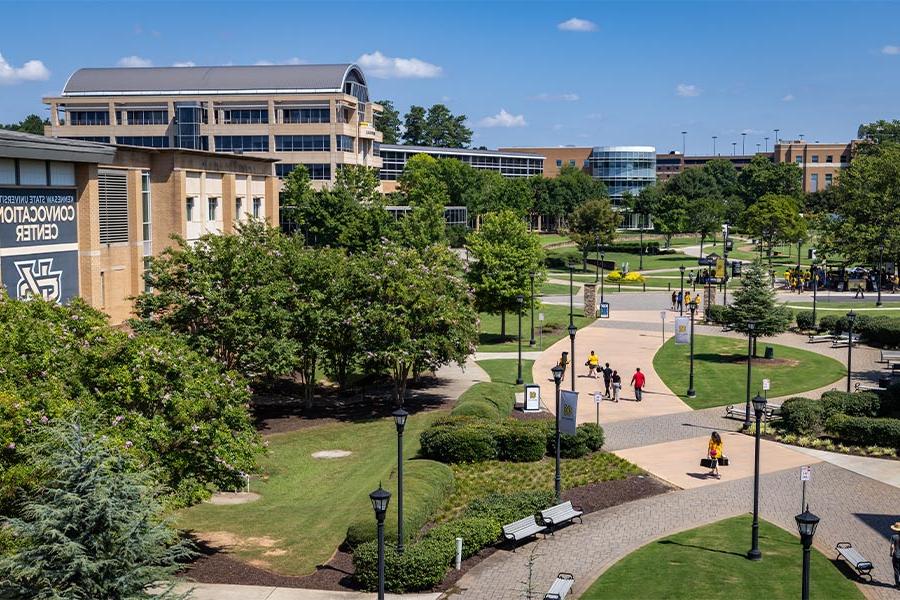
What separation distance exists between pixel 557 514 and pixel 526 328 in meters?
39.3

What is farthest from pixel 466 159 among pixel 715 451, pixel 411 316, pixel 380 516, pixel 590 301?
pixel 380 516

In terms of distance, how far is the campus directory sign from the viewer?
118 ft

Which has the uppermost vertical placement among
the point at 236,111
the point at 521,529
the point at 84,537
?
the point at 236,111

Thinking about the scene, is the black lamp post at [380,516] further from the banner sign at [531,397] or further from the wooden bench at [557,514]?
the banner sign at [531,397]

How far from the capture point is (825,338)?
5906 centimetres

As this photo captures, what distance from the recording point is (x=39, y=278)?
37.9m

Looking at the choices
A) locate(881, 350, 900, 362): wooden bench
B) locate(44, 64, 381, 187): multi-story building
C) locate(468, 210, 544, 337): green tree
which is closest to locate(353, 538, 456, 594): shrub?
locate(881, 350, 900, 362): wooden bench

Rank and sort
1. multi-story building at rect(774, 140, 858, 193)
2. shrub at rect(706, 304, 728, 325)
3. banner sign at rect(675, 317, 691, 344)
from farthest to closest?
multi-story building at rect(774, 140, 858, 193)
shrub at rect(706, 304, 728, 325)
banner sign at rect(675, 317, 691, 344)

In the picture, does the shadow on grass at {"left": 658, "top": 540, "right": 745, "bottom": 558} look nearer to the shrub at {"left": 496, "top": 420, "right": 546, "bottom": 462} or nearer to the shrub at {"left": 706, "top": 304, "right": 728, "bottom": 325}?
the shrub at {"left": 496, "top": 420, "right": 546, "bottom": 462}

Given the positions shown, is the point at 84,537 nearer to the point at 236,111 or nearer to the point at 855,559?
the point at 855,559

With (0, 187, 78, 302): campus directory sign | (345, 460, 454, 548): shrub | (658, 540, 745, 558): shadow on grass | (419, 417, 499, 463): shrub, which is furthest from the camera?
(0, 187, 78, 302): campus directory sign

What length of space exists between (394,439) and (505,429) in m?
5.45

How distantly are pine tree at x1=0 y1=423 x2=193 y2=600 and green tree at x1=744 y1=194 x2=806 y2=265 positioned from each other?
321ft

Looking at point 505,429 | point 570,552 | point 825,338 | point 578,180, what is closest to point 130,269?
point 505,429
